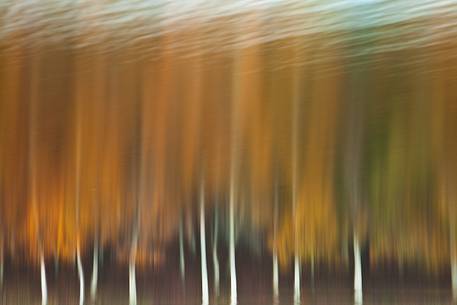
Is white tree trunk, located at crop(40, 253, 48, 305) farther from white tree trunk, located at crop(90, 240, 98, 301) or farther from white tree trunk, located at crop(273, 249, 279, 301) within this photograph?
white tree trunk, located at crop(273, 249, 279, 301)

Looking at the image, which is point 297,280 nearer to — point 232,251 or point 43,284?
point 232,251

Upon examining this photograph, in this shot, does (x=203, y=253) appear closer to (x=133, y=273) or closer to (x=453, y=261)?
(x=133, y=273)

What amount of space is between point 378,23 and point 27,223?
→ 1.91 ft

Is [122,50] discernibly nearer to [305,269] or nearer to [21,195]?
[21,195]

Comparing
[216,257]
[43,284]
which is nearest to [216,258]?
[216,257]

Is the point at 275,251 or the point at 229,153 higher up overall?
the point at 229,153

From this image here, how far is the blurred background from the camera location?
28.7 inches

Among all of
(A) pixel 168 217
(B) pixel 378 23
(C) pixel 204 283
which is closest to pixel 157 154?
(A) pixel 168 217

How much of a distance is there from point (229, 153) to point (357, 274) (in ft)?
0.77

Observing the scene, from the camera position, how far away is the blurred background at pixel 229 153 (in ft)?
2.39

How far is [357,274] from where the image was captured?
0.72 meters

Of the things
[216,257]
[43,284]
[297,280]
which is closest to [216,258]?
[216,257]

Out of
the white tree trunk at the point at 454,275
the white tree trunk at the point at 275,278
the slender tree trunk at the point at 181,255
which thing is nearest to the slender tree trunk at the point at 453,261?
the white tree trunk at the point at 454,275

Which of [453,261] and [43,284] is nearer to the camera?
[453,261]
